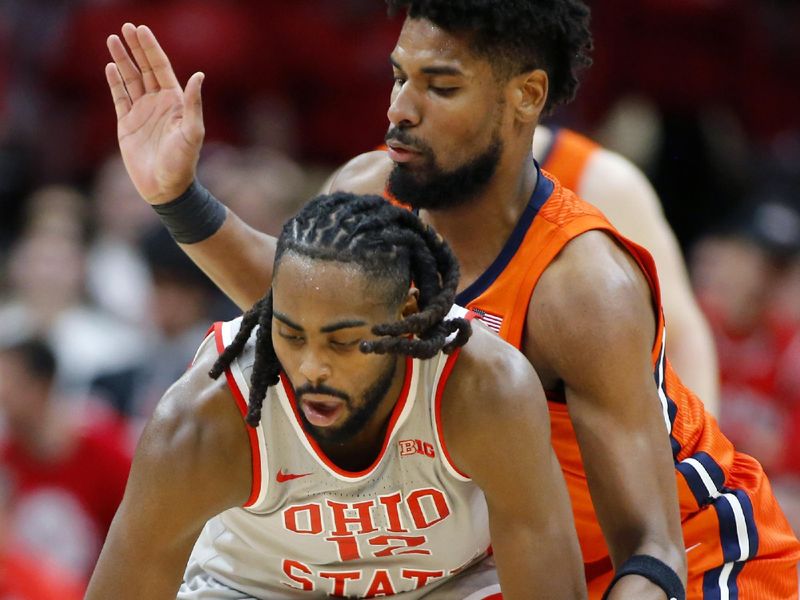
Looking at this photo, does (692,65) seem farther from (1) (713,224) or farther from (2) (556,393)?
(2) (556,393)

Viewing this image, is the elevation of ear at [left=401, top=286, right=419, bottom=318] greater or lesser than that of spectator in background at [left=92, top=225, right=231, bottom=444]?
greater

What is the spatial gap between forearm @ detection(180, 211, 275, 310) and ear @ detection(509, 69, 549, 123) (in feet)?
2.38

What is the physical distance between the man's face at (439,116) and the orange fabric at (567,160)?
4.01ft

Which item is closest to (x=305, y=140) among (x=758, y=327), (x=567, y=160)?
(x=758, y=327)

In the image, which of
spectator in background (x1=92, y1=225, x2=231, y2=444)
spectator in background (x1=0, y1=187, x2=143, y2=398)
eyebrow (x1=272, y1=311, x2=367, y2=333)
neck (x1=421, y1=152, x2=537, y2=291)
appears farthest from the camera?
spectator in background (x1=0, y1=187, x2=143, y2=398)

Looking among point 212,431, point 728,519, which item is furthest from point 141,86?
point 728,519

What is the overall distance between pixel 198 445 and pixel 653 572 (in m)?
0.91

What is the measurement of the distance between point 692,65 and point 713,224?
83cm

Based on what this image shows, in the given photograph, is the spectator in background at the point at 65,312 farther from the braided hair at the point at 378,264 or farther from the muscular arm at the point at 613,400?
the braided hair at the point at 378,264

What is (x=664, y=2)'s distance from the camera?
8305mm

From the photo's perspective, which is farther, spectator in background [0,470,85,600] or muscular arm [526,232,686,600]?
spectator in background [0,470,85,600]

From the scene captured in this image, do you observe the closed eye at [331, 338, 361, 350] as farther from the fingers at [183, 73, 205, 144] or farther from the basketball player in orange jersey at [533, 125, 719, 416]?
the basketball player in orange jersey at [533, 125, 719, 416]

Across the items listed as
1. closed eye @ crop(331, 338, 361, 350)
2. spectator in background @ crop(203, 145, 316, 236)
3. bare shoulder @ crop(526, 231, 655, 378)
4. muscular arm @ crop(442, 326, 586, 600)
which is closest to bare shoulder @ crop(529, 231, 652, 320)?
bare shoulder @ crop(526, 231, 655, 378)

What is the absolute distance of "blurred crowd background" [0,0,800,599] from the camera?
23.8ft
